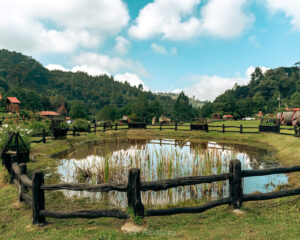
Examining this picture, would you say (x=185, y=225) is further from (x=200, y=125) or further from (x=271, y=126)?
(x=200, y=125)

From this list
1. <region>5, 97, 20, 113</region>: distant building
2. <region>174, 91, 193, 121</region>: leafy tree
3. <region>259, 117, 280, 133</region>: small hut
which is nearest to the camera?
<region>259, 117, 280, 133</region>: small hut

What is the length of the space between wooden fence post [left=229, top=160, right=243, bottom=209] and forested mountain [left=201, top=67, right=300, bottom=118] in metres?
79.2

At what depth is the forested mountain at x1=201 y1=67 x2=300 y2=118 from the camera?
87000 mm

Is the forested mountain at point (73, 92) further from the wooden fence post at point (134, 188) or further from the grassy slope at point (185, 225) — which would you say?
the wooden fence post at point (134, 188)

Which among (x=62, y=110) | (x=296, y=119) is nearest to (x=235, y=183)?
(x=296, y=119)

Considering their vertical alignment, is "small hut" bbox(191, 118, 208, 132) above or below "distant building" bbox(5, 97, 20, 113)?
below

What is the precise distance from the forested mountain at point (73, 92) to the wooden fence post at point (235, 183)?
8629 cm

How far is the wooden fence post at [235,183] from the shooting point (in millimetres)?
5414

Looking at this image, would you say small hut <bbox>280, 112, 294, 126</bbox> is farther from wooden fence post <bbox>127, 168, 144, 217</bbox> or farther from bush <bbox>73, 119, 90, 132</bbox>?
wooden fence post <bbox>127, 168, 144, 217</bbox>

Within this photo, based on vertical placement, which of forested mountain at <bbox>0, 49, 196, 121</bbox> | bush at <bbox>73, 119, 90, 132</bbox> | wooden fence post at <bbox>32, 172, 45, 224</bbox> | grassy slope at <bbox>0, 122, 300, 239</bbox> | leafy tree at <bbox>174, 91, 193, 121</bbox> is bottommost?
grassy slope at <bbox>0, 122, 300, 239</bbox>

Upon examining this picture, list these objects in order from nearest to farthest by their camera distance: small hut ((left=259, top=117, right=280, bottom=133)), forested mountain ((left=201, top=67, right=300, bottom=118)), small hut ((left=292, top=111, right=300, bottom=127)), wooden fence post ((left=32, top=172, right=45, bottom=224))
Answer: wooden fence post ((left=32, top=172, right=45, bottom=224))
small hut ((left=259, top=117, right=280, bottom=133))
small hut ((left=292, top=111, right=300, bottom=127))
forested mountain ((left=201, top=67, right=300, bottom=118))

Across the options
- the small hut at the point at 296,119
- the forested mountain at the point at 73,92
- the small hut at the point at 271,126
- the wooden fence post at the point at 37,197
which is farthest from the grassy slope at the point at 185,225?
the forested mountain at the point at 73,92

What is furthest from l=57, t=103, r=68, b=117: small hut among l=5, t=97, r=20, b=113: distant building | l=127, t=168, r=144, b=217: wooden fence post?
l=127, t=168, r=144, b=217: wooden fence post

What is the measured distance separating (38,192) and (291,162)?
41.0ft
